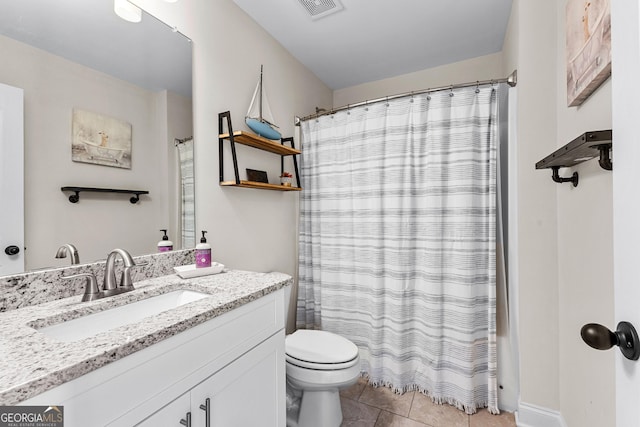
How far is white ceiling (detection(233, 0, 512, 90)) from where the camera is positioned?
70.4 inches

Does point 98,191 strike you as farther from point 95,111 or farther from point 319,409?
point 319,409

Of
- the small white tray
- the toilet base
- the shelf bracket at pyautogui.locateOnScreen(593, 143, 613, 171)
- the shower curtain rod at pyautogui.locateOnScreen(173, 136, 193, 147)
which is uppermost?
the shower curtain rod at pyautogui.locateOnScreen(173, 136, 193, 147)

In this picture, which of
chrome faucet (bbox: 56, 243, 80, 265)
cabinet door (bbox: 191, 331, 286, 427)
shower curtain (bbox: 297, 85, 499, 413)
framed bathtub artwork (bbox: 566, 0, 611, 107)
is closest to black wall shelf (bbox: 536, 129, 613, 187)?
framed bathtub artwork (bbox: 566, 0, 611, 107)

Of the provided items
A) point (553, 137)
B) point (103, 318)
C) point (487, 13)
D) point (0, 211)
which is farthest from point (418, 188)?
point (0, 211)

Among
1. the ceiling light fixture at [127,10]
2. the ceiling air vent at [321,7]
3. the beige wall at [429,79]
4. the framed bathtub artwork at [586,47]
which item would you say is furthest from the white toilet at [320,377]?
the beige wall at [429,79]

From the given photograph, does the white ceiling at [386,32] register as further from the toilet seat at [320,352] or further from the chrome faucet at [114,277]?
the toilet seat at [320,352]

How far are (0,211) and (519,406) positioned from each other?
2457 mm

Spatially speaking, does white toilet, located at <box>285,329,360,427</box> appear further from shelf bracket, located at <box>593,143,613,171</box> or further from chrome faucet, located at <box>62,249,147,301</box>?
shelf bracket, located at <box>593,143,613,171</box>

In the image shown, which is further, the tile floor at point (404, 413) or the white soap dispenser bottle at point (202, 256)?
the tile floor at point (404, 413)

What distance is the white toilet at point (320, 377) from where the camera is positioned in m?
1.42

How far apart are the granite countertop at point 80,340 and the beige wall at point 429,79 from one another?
7.48 feet

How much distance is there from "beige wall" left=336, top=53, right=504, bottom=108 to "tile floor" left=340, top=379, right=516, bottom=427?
234cm

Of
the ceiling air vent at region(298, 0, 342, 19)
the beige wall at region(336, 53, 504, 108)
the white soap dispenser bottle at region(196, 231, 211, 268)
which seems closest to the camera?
the white soap dispenser bottle at region(196, 231, 211, 268)

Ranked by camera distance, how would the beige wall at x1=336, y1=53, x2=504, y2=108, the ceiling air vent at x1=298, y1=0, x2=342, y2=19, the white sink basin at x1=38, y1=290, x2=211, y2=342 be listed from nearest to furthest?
the white sink basin at x1=38, y1=290, x2=211, y2=342 → the ceiling air vent at x1=298, y1=0, x2=342, y2=19 → the beige wall at x1=336, y1=53, x2=504, y2=108
